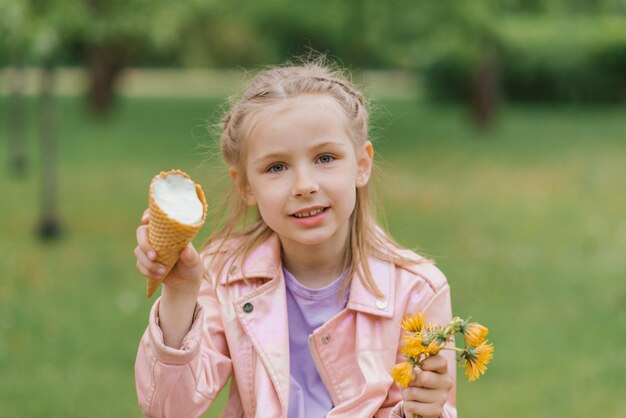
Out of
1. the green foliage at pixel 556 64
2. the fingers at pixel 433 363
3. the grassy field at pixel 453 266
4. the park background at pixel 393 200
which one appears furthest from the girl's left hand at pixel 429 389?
the green foliage at pixel 556 64

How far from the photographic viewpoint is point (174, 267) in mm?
2207

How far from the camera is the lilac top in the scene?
2.50 meters

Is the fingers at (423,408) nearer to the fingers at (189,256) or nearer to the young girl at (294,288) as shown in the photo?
the young girl at (294,288)

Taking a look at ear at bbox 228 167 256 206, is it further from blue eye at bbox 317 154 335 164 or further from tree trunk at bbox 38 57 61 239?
tree trunk at bbox 38 57 61 239

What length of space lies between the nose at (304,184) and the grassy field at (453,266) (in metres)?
0.89

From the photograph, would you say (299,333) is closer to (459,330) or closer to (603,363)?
(459,330)

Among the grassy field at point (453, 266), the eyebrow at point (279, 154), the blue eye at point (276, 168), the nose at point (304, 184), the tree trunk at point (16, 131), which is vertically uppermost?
the tree trunk at point (16, 131)

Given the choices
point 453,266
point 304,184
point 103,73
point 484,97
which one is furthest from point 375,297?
point 103,73

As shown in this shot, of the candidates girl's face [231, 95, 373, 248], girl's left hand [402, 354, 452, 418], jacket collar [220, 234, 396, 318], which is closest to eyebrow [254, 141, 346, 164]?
girl's face [231, 95, 373, 248]

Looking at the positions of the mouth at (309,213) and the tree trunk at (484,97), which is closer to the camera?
the mouth at (309,213)

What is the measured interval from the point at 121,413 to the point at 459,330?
2.76 meters

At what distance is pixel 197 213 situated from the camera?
2102 millimetres

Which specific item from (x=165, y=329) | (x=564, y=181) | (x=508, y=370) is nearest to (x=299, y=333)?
(x=165, y=329)

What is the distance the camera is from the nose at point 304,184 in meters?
2.32
